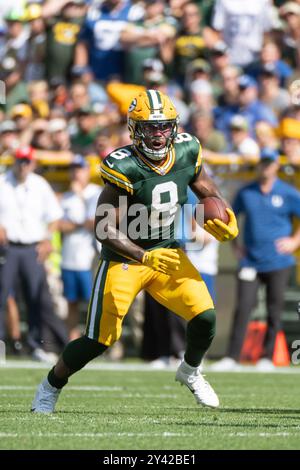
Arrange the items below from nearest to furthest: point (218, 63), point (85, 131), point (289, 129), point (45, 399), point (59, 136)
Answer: point (45, 399) → point (289, 129) → point (59, 136) → point (85, 131) → point (218, 63)

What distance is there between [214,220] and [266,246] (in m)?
4.07

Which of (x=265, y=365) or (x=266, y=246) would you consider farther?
(x=266, y=246)

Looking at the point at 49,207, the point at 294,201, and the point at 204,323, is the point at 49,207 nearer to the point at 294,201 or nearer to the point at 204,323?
the point at 294,201

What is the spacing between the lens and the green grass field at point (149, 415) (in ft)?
16.0

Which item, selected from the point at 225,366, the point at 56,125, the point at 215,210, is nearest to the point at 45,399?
the point at 215,210

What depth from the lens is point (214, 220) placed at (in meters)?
6.15

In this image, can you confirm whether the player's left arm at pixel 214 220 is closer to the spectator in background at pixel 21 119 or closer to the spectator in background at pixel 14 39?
the spectator in background at pixel 21 119

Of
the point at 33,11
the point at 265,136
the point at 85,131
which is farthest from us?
the point at 33,11

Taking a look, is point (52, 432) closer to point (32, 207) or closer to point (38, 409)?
point (38, 409)

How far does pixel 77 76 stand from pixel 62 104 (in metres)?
0.39

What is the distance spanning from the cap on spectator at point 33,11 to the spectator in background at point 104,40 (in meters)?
0.80

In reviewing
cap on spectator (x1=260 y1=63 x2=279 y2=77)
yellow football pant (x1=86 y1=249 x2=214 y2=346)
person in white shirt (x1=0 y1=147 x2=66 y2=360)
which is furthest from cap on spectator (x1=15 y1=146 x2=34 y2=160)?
yellow football pant (x1=86 y1=249 x2=214 y2=346)

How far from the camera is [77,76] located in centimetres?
1268

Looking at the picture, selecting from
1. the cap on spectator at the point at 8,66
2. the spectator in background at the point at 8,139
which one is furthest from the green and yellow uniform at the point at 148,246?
the cap on spectator at the point at 8,66
